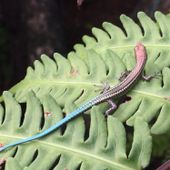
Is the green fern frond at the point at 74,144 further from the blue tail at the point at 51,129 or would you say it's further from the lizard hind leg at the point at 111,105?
the lizard hind leg at the point at 111,105

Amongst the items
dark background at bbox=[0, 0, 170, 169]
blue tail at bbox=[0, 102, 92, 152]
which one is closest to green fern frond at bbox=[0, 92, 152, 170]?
blue tail at bbox=[0, 102, 92, 152]

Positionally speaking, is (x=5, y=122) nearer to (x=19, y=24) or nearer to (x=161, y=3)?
(x=161, y=3)

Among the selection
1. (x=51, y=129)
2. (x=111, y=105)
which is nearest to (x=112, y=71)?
(x=111, y=105)

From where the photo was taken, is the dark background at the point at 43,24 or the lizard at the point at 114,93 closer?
the lizard at the point at 114,93

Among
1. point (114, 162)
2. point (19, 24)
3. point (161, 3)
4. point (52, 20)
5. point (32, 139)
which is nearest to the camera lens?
point (114, 162)

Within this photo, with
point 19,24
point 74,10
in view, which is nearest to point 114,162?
point 19,24

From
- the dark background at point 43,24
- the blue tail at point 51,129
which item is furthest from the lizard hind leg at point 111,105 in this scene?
the dark background at point 43,24

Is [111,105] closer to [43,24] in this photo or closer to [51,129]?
[51,129]
